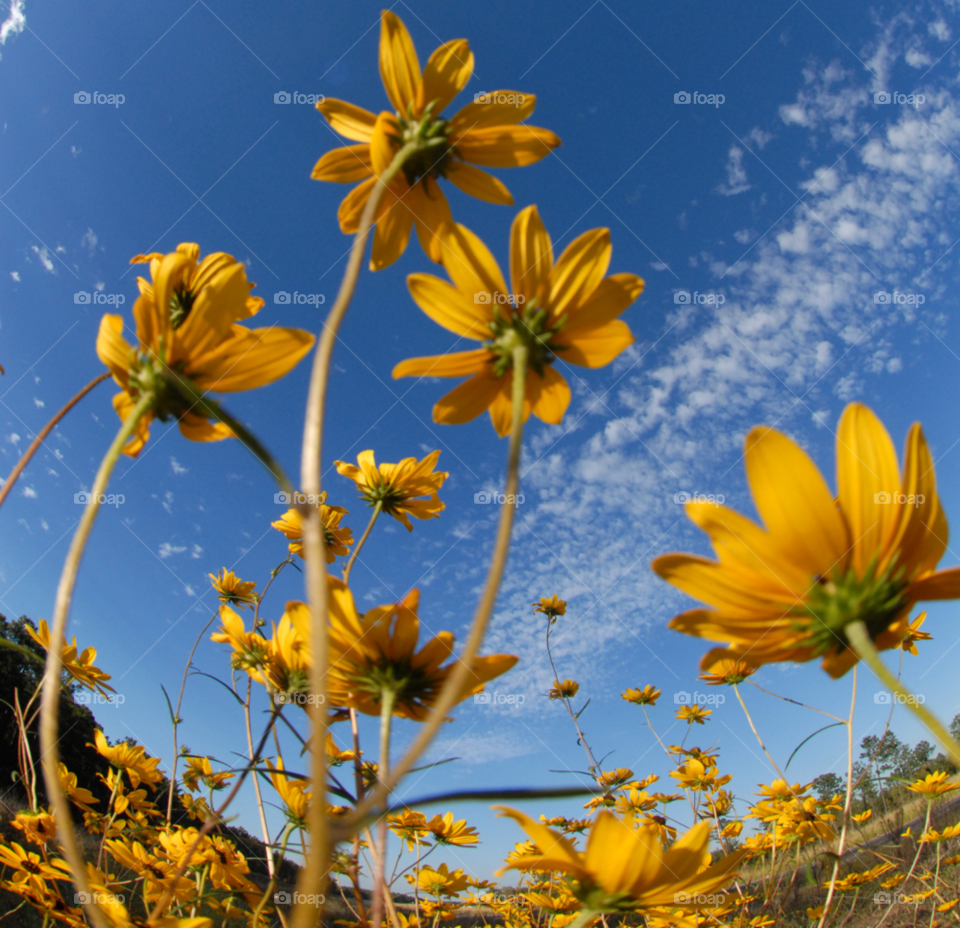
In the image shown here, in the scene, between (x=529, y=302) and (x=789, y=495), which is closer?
(x=789, y=495)

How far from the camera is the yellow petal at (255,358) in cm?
58

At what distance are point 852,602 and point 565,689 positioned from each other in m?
4.22

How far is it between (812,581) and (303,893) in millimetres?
506

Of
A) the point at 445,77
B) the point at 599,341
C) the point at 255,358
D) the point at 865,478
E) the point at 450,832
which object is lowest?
the point at 450,832

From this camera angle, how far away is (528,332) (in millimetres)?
690

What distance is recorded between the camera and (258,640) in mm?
992

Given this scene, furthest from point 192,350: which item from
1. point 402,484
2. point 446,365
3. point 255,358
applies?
point 402,484

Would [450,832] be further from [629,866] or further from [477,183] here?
[477,183]

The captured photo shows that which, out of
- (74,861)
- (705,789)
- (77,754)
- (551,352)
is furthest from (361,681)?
(77,754)

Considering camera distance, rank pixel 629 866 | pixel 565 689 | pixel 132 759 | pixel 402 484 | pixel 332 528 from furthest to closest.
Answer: pixel 565 689 < pixel 132 759 < pixel 332 528 < pixel 402 484 < pixel 629 866

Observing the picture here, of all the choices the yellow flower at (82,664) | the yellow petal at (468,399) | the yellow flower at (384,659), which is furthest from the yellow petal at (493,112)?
the yellow flower at (82,664)

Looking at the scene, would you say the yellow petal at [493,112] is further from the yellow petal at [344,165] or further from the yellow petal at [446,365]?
the yellow petal at [446,365]

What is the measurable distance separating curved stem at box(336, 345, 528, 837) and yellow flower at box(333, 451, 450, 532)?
1.05m

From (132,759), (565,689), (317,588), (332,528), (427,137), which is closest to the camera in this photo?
(317,588)
